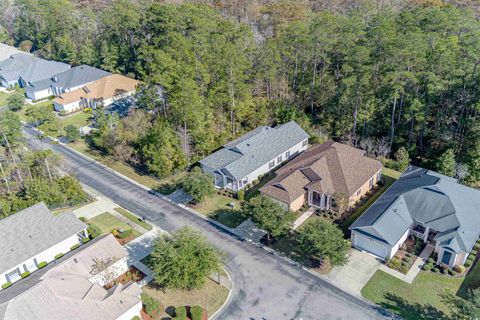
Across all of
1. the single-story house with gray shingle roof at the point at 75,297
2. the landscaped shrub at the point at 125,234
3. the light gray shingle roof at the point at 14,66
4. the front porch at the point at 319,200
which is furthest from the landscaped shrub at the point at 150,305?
the light gray shingle roof at the point at 14,66

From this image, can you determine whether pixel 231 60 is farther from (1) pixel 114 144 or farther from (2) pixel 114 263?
(2) pixel 114 263

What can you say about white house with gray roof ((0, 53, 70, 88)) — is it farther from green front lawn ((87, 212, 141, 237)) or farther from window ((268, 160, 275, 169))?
window ((268, 160, 275, 169))

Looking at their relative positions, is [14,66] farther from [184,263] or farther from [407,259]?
[407,259]

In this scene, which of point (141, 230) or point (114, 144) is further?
point (114, 144)

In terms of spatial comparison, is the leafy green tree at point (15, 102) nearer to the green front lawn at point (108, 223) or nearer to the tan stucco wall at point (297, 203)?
the green front lawn at point (108, 223)

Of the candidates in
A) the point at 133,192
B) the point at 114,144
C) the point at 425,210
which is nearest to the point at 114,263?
the point at 133,192
